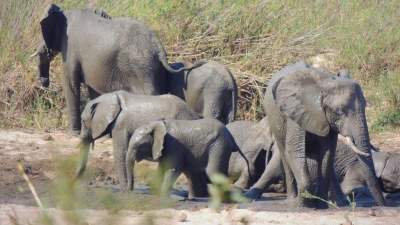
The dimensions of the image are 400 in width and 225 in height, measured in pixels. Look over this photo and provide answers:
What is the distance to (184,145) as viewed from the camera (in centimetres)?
729

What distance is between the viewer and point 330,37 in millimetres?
12383

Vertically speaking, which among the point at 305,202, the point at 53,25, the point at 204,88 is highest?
the point at 53,25

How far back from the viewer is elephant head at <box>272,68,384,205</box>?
6141 mm

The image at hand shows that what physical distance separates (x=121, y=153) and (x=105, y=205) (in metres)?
3.38

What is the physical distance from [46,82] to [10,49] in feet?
3.99

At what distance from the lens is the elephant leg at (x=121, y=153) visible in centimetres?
768

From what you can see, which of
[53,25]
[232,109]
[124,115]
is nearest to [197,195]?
[124,115]

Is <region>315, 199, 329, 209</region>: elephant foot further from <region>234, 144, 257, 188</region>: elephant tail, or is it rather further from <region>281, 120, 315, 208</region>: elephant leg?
<region>234, 144, 257, 188</region>: elephant tail

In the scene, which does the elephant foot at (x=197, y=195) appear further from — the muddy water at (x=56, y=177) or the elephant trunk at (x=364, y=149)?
the elephant trunk at (x=364, y=149)

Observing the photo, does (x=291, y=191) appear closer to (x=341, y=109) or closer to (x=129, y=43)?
(x=341, y=109)

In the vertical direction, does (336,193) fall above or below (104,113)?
below

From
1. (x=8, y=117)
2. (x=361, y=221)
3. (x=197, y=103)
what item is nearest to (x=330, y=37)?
(x=197, y=103)

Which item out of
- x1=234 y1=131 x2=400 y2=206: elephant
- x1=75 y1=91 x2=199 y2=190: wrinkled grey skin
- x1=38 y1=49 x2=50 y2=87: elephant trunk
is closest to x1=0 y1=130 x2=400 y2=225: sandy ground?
x1=234 y1=131 x2=400 y2=206: elephant

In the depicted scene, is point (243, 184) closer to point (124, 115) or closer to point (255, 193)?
point (255, 193)
